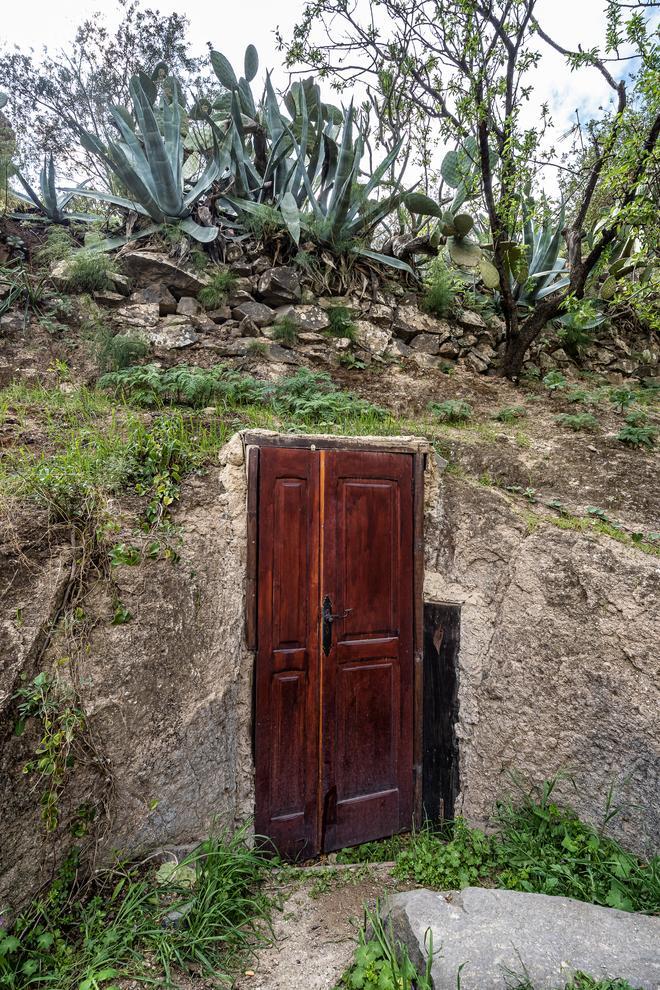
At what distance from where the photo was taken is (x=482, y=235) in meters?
7.41

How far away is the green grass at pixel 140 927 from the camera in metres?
2.09

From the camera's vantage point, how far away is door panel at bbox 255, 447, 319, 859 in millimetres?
3012

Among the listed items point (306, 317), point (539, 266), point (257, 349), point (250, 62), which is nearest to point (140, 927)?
point (257, 349)

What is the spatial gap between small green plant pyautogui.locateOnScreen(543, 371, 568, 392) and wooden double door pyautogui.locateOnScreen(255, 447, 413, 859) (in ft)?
9.12

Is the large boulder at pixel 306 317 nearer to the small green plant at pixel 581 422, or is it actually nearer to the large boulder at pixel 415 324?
the large boulder at pixel 415 324

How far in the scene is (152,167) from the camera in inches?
186

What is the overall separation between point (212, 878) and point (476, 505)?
2.75 meters

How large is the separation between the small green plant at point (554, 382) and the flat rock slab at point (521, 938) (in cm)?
446

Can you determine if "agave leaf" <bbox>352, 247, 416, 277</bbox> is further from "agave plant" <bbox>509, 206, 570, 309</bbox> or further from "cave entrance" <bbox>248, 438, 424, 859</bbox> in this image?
"cave entrance" <bbox>248, 438, 424, 859</bbox>

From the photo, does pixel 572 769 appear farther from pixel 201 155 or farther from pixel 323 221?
pixel 201 155

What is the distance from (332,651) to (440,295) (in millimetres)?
4350

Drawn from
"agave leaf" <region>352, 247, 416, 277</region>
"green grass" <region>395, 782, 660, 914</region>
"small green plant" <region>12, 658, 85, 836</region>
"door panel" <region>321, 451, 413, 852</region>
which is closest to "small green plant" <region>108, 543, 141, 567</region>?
"small green plant" <region>12, 658, 85, 836</region>

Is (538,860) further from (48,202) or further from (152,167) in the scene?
(48,202)

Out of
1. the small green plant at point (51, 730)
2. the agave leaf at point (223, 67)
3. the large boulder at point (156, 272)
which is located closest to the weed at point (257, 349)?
the large boulder at point (156, 272)
